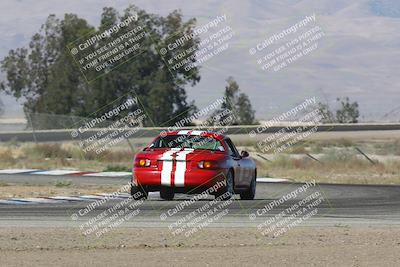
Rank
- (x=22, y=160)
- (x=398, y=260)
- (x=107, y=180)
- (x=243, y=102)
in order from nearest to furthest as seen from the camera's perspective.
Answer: (x=398, y=260), (x=107, y=180), (x=22, y=160), (x=243, y=102)

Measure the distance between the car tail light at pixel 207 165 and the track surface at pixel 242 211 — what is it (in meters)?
0.69

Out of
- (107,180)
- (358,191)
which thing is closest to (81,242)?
(358,191)

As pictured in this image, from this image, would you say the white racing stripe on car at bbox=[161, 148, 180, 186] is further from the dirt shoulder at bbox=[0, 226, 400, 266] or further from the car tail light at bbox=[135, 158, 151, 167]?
the dirt shoulder at bbox=[0, 226, 400, 266]

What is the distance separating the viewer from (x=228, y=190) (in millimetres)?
20031

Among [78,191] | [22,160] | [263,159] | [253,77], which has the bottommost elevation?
[253,77]

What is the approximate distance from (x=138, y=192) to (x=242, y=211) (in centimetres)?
243

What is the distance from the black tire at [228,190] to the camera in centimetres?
1992

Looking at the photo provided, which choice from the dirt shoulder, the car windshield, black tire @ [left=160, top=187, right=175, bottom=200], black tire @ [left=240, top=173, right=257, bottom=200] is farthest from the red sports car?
the dirt shoulder

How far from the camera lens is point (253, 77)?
17200 cm

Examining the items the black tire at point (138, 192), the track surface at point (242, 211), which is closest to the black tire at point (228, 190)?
the track surface at point (242, 211)

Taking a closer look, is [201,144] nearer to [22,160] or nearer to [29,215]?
[29,215]

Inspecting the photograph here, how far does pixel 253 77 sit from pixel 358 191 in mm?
146369

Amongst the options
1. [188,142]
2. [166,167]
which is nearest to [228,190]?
[188,142]

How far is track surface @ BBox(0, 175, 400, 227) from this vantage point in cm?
1617
